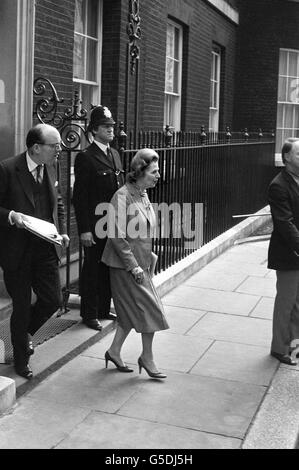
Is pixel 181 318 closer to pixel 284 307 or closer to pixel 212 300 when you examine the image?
pixel 212 300

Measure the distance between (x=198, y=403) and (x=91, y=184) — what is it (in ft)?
7.19

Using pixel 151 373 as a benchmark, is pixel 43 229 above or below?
above

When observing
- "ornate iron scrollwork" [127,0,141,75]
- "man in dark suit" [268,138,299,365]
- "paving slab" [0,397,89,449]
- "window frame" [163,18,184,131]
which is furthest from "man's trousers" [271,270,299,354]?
"window frame" [163,18,184,131]

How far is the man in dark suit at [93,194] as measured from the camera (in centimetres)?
609

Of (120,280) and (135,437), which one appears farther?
(120,280)

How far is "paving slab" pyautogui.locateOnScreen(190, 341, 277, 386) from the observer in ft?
18.0

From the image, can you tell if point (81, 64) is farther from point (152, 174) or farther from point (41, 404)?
point (41, 404)

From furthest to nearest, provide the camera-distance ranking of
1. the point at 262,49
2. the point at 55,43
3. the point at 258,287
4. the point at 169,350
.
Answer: the point at 262,49, the point at 258,287, the point at 55,43, the point at 169,350

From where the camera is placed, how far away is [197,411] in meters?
4.72

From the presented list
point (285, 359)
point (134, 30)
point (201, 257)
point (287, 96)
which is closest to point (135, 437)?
point (285, 359)

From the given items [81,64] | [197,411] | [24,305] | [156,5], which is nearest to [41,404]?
[24,305]

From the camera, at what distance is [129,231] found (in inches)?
202

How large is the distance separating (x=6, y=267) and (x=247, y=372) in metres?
2.06

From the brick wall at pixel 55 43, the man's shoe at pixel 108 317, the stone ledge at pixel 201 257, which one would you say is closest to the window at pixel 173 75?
the stone ledge at pixel 201 257
